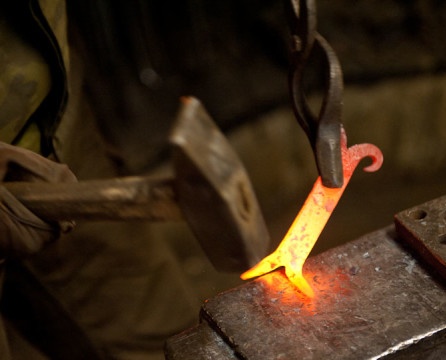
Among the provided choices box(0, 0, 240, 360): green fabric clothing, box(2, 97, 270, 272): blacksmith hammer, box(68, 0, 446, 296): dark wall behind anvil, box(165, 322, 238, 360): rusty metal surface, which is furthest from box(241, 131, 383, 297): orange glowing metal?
box(68, 0, 446, 296): dark wall behind anvil

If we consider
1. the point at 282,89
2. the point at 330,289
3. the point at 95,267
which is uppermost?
the point at 330,289

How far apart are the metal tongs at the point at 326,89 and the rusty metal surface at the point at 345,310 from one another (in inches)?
8.1

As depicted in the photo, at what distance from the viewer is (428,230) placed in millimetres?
1173

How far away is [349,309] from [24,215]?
1.60 ft

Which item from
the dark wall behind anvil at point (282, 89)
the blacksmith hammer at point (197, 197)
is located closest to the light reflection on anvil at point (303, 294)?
the blacksmith hammer at point (197, 197)

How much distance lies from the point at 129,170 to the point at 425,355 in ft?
5.19

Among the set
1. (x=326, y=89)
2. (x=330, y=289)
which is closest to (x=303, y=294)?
(x=330, y=289)

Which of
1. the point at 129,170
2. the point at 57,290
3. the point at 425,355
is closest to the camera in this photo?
the point at 425,355

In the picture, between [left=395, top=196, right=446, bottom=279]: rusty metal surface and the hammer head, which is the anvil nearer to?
[left=395, top=196, right=446, bottom=279]: rusty metal surface

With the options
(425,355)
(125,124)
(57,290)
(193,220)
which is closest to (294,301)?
(425,355)

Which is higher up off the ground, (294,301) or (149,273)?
(294,301)

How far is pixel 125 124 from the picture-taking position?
2.64m

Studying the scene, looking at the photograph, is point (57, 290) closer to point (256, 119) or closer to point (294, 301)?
point (294, 301)

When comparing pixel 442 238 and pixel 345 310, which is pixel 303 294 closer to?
pixel 345 310
